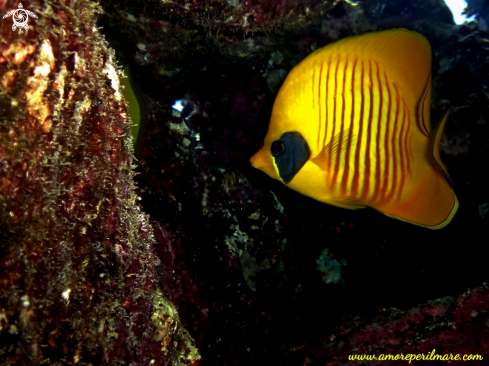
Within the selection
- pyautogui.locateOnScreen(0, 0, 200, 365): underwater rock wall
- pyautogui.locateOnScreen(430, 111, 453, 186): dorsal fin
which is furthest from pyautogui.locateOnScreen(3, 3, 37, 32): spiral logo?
pyautogui.locateOnScreen(430, 111, 453, 186): dorsal fin

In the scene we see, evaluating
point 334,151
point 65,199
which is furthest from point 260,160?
point 65,199

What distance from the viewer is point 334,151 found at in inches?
67.1

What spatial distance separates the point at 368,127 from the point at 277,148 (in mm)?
557

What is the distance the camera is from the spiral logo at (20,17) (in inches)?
30.5

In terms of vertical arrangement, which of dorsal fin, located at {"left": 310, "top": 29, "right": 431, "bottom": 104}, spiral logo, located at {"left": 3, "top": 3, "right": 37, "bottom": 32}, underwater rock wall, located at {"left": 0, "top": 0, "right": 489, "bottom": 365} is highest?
dorsal fin, located at {"left": 310, "top": 29, "right": 431, "bottom": 104}

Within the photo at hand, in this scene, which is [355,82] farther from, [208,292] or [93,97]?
[208,292]

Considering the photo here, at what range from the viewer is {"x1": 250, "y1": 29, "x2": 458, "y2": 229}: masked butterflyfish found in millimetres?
1655

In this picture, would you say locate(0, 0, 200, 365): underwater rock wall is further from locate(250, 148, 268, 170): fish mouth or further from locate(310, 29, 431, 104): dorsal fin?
locate(310, 29, 431, 104): dorsal fin

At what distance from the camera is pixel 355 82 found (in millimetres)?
1665

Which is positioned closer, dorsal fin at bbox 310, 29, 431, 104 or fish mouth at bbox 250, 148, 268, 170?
dorsal fin at bbox 310, 29, 431, 104

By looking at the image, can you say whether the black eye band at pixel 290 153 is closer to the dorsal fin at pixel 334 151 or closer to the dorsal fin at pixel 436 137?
the dorsal fin at pixel 334 151

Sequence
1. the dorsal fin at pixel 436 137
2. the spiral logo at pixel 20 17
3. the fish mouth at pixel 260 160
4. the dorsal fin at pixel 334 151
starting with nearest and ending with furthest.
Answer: the spiral logo at pixel 20 17, the dorsal fin at pixel 436 137, the dorsal fin at pixel 334 151, the fish mouth at pixel 260 160

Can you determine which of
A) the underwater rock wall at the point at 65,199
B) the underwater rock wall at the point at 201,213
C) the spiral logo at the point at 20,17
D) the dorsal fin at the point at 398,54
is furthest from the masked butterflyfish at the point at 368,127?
the spiral logo at the point at 20,17

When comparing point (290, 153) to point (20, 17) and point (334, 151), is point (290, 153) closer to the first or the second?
point (334, 151)
